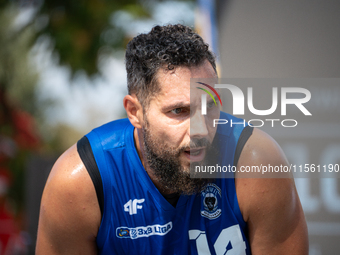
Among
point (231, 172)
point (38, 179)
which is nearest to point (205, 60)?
point (231, 172)

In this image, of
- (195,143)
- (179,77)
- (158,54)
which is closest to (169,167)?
(195,143)

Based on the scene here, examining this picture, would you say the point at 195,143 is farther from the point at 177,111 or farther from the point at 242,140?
the point at 242,140

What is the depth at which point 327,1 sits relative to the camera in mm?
3221

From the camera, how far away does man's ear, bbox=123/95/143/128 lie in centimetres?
212

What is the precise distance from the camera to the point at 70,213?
76.9 inches

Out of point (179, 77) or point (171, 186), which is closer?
point (179, 77)

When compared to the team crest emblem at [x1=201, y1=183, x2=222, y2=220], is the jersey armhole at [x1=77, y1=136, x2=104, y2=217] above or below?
above

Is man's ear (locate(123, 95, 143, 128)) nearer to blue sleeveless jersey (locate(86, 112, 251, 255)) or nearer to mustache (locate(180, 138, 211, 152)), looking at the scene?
blue sleeveless jersey (locate(86, 112, 251, 255))

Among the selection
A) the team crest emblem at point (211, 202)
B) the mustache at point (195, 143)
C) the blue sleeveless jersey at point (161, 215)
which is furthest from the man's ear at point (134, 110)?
the team crest emblem at point (211, 202)

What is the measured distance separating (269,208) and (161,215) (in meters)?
0.60

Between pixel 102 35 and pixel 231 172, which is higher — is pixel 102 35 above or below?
above

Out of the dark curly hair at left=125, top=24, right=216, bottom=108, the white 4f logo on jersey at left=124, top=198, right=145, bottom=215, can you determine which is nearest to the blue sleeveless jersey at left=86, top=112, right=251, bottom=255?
the white 4f logo on jersey at left=124, top=198, right=145, bottom=215

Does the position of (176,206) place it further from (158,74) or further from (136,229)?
(158,74)

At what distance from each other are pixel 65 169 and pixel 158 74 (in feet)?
2.48
